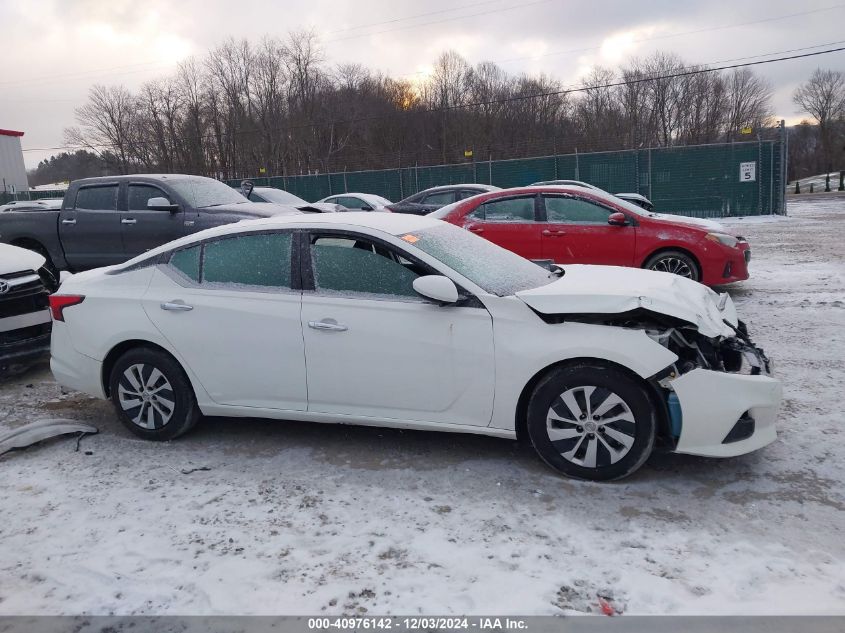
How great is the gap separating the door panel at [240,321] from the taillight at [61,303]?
590mm

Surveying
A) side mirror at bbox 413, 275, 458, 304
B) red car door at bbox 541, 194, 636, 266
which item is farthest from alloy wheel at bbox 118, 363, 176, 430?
red car door at bbox 541, 194, 636, 266

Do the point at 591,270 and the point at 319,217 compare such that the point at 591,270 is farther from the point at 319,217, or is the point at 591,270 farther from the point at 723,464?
the point at 319,217

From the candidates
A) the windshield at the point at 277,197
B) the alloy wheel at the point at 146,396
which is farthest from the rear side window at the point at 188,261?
the windshield at the point at 277,197

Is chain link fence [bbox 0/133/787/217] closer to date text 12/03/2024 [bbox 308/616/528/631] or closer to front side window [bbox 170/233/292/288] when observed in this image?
front side window [bbox 170/233/292/288]

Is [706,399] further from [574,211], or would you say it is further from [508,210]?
[508,210]

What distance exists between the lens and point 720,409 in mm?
3600

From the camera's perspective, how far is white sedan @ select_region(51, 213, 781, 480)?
367 cm

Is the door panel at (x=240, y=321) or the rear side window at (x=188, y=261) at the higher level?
the rear side window at (x=188, y=261)

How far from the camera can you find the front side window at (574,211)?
8.79 meters

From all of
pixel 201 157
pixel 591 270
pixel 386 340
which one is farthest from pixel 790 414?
pixel 201 157

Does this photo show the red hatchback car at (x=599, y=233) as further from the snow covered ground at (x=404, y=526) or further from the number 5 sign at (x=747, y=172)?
the number 5 sign at (x=747, y=172)

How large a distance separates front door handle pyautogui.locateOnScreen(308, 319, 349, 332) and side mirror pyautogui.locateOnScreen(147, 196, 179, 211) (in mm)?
6010

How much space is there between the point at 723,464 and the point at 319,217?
9.64 feet

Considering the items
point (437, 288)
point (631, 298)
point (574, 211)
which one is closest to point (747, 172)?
point (574, 211)
